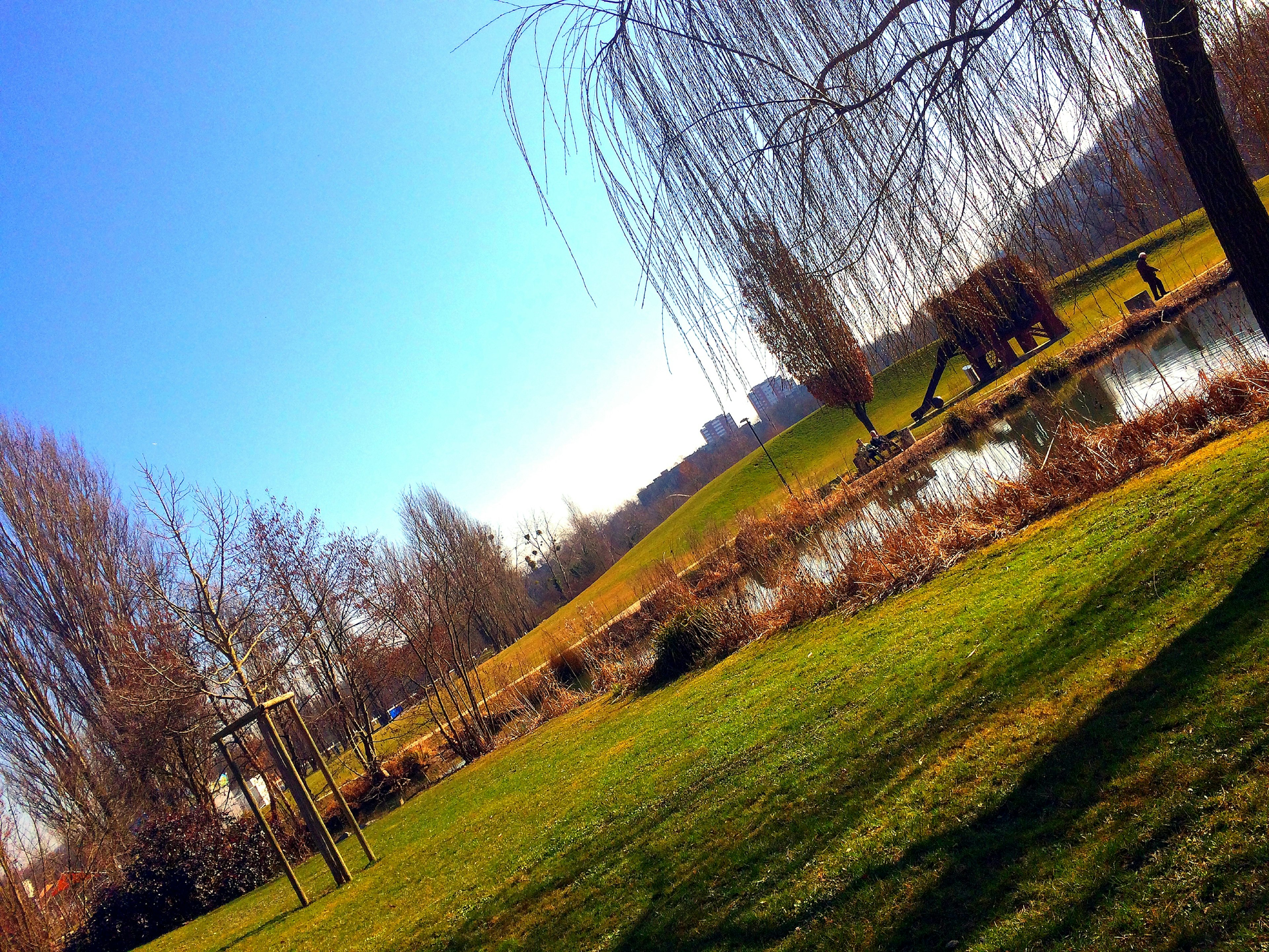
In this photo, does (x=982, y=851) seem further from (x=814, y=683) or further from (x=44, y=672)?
(x=44, y=672)

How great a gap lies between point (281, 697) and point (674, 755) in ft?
15.2

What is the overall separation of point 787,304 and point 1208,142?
1593mm

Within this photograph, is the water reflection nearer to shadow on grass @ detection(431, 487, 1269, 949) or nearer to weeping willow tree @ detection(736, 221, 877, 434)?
shadow on grass @ detection(431, 487, 1269, 949)

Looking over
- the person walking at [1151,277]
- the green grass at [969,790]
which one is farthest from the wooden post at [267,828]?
the person walking at [1151,277]

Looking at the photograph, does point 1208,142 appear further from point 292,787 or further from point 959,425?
point 959,425

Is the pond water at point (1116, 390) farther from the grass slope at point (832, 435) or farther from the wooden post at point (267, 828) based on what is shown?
the wooden post at point (267, 828)

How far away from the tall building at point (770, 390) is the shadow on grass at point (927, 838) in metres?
1.72

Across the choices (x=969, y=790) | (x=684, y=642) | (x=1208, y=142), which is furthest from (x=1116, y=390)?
(x=969, y=790)

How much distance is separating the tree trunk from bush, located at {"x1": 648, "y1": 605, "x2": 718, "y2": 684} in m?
8.95

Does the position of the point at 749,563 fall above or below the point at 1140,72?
below

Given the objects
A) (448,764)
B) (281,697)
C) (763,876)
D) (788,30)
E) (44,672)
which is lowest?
(448,764)

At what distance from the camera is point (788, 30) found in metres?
2.68

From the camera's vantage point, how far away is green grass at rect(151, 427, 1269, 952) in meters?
2.09

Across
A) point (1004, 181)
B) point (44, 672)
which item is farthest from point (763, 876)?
point (44, 672)
